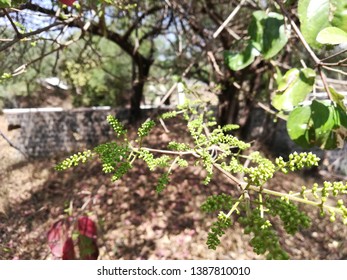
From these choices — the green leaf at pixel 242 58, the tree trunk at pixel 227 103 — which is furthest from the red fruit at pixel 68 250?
the tree trunk at pixel 227 103

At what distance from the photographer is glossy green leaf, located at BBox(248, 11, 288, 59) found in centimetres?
121

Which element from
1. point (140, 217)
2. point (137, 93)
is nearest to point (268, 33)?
point (140, 217)

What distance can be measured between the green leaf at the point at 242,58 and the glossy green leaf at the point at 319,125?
0.44m

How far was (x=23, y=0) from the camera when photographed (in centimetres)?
94

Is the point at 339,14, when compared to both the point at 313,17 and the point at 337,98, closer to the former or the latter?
the point at 313,17

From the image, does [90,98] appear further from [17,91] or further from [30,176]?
[30,176]

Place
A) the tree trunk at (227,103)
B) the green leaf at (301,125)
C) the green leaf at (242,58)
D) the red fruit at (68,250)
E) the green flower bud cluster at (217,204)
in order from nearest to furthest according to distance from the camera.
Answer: the green flower bud cluster at (217,204) → the green leaf at (301,125) → the green leaf at (242,58) → the red fruit at (68,250) → the tree trunk at (227,103)

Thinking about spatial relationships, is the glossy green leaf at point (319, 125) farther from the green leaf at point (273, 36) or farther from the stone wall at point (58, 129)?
the stone wall at point (58, 129)

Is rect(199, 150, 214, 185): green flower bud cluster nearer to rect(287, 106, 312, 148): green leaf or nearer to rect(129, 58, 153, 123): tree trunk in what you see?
rect(287, 106, 312, 148): green leaf

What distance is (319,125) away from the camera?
936 mm

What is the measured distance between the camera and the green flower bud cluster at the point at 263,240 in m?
0.50

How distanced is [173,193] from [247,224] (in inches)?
114

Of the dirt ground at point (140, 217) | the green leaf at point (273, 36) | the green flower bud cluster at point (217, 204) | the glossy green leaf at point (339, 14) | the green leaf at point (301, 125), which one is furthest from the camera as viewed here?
the dirt ground at point (140, 217)

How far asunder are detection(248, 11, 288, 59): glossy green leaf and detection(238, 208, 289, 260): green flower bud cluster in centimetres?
78
